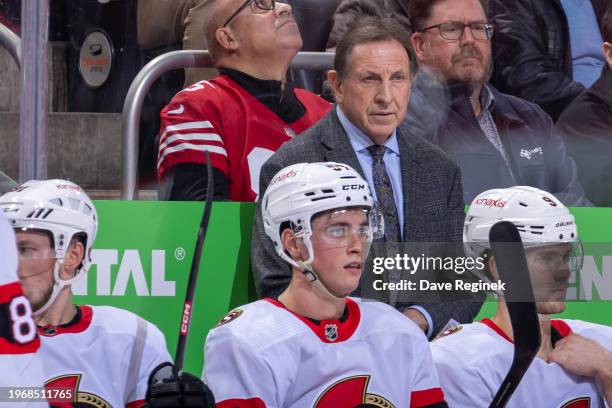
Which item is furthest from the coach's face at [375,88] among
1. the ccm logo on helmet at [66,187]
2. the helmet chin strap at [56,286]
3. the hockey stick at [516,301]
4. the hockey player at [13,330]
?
the hockey player at [13,330]

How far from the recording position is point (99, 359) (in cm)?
233

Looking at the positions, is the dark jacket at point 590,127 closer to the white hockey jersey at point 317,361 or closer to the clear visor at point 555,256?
the clear visor at point 555,256

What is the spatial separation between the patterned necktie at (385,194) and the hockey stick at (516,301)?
0.77 ft

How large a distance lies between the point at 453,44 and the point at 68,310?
4.05 ft

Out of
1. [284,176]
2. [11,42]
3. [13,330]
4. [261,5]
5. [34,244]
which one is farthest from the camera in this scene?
[261,5]

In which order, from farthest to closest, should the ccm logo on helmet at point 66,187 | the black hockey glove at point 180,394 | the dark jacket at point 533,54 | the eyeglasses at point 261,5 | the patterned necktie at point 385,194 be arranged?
the dark jacket at point 533,54 < the eyeglasses at point 261,5 < the patterned necktie at point 385,194 < the ccm logo on helmet at point 66,187 < the black hockey glove at point 180,394

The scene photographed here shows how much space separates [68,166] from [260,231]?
1.57ft

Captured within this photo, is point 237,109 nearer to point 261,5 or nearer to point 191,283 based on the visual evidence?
point 261,5

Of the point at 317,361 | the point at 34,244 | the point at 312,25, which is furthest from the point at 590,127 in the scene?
the point at 34,244

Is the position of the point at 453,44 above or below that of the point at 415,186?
above

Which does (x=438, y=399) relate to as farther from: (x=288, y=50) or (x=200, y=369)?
(x=288, y=50)

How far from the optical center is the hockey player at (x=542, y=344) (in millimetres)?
2480

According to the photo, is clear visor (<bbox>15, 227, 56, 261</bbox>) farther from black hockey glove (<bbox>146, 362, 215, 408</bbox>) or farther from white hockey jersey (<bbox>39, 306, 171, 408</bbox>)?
black hockey glove (<bbox>146, 362, 215, 408</bbox>)

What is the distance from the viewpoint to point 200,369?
2.54 m
